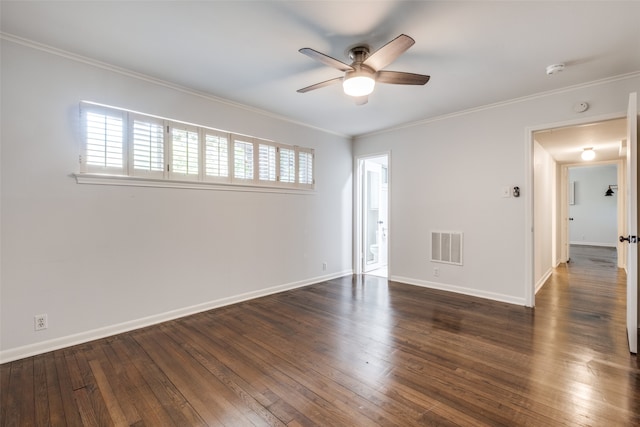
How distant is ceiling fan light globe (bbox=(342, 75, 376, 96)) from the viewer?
7.98 feet

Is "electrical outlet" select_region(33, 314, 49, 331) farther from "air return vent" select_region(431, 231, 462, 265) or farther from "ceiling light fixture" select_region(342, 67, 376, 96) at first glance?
"air return vent" select_region(431, 231, 462, 265)

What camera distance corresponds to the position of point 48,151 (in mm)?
2564

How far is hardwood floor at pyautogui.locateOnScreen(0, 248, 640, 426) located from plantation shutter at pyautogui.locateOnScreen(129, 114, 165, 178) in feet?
5.44

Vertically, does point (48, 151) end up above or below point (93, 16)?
below

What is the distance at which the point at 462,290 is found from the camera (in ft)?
13.9

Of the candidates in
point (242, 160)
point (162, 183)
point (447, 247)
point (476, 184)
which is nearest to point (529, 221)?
point (476, 184)

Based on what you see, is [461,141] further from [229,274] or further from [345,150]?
[229,274]

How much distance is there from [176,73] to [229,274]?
238cm

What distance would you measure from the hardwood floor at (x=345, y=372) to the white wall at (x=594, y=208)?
8.00 meters

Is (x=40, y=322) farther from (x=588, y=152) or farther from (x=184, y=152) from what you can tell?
(x=588, y=152)

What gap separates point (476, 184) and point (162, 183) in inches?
158

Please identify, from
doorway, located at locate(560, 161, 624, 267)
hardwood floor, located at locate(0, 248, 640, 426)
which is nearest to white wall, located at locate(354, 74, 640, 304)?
hardwood floor, located at locate(0, 248, 640, 426)

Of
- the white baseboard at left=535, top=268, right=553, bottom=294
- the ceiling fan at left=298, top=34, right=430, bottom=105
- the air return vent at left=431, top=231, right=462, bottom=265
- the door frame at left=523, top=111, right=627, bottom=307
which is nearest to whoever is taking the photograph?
the ceiling fan at left=298, top=34, right=430, bottom=105

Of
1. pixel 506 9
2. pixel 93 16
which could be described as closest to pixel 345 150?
pixel 506 9
